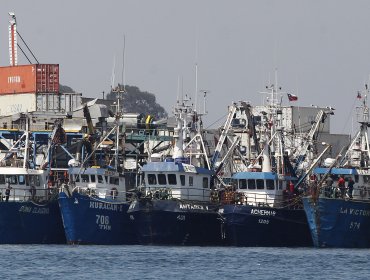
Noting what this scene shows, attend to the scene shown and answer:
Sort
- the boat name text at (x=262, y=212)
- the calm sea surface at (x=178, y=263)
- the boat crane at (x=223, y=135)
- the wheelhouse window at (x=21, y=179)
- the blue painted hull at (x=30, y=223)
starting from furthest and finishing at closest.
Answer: the boat crane at (x=223, y=135) < the wheelhouse window at (x=21, y=179) < the blue painted hull at (x=30, y=223) < the boat name text at (x=262, y=212) < the calm sea surface at (x=178, y=263)

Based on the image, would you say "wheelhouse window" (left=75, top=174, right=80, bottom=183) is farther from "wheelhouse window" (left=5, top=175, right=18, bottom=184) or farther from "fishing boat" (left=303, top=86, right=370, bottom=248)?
"fishing boat" (left=303, top=86, right=370, bottom=248)

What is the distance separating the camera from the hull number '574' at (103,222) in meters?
93.2

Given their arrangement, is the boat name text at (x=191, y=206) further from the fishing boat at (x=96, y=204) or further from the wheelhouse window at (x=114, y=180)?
the wheelhouse window at (x=114, y=180)

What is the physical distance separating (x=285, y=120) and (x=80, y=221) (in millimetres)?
59017

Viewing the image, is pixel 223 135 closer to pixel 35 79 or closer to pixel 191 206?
pixel 191 206

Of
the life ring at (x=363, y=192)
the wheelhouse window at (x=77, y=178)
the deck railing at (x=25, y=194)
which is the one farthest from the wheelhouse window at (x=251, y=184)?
the deck railing at (x=25, y=194)

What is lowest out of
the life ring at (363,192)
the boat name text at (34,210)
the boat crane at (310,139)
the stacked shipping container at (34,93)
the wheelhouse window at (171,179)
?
the boat name text at (34,210)

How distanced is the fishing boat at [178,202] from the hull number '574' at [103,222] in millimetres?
1480

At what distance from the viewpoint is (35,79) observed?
5512 inches

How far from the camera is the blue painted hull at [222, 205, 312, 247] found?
301 feet

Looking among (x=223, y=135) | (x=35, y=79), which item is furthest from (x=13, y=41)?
(x=223, y=135)

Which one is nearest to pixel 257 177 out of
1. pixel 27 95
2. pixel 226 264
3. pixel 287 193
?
pixel 287 193

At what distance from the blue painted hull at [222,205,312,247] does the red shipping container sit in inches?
1936

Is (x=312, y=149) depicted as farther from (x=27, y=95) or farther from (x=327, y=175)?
(x=27, y=95)
